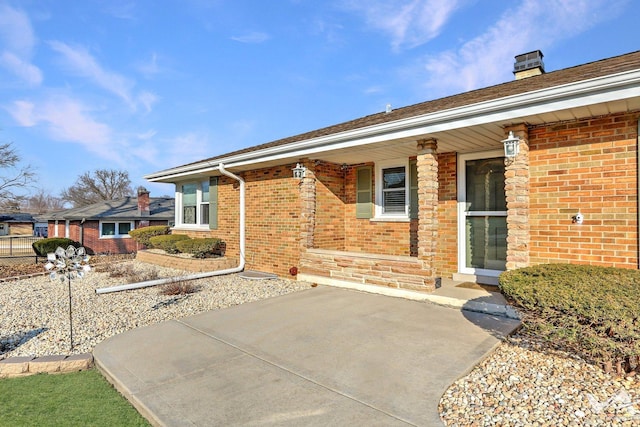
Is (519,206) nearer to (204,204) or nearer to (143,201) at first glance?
(204,204)

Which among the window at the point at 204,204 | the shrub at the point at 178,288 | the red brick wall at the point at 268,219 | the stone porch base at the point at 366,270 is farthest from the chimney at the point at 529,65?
the window at the point at 204,204

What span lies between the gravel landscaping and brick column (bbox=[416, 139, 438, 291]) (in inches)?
73.7

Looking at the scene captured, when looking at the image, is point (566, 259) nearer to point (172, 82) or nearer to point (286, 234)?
point (286, 234)

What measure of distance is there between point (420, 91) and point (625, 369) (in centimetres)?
1364

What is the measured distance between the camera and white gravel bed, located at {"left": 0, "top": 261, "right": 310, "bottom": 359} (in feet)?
14.7

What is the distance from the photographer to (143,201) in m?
23.5

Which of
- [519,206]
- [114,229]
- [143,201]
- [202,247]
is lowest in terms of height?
[202,247]

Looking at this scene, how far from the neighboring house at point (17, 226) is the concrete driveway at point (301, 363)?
50589mm

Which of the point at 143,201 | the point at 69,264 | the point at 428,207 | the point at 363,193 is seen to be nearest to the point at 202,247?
the point at 363,193

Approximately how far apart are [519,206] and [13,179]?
3301 centimetres

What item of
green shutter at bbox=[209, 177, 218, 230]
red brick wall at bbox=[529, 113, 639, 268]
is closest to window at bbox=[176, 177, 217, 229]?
green shutter at bbox=[209, 177, 218, 230]

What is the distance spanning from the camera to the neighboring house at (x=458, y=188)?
4.45 metres

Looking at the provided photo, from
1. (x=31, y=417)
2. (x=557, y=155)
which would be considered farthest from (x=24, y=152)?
(x=557, y=155)

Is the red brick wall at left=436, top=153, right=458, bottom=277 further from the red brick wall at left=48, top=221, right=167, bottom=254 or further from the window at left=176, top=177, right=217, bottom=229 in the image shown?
the red brick wall at left=48, top=221, right=167, bottom=254
